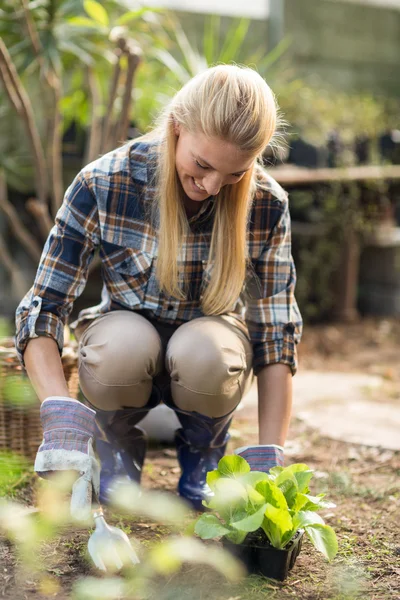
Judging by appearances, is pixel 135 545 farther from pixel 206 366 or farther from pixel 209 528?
pixel 206 366

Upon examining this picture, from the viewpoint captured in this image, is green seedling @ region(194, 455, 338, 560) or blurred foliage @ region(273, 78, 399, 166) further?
blurred foliage @ region(273, 78, 399, 166)

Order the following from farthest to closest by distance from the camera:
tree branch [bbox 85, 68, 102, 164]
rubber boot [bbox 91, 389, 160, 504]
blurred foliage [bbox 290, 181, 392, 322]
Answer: blurred foliage [bbox 290, 181, 392, 322] < tree branch [bbox 85, 68, 102, 164] < rubber boot [bbox 91, 389, 160, 504]

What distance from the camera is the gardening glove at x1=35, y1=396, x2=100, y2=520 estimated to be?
1.33 m

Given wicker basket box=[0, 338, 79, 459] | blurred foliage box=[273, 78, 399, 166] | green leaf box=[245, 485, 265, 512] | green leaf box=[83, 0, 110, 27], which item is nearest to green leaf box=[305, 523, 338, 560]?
green leaf box=[245, 485, 265, 512]

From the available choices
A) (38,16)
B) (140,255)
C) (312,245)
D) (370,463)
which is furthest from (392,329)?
(140,255)

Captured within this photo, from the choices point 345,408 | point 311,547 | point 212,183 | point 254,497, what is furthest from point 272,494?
point 345,408

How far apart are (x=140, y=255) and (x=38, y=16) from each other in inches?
57.2

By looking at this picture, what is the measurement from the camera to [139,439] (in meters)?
1.91

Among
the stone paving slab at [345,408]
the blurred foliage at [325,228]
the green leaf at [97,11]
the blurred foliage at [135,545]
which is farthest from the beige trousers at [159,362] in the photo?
the blurred foliage at [325,228]

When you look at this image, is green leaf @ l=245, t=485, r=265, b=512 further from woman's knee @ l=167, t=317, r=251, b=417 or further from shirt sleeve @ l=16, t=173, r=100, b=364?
shirt sleeve @ l=16, t=173, r=100, b=364

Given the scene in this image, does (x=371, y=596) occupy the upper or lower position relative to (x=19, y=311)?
lower

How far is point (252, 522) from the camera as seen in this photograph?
1287mm

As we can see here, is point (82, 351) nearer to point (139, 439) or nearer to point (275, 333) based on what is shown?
point (139, 439)

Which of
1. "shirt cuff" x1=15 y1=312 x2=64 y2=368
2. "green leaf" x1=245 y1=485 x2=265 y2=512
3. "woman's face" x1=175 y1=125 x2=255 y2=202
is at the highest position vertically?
"woman's face" x1=175 y1=125 x2=255 y2=202
